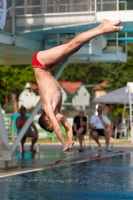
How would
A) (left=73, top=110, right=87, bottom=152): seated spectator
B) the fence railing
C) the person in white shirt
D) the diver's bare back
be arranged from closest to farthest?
the diver's bare back, the fence railing, the person in white shirt, (left=73, top=110, right=87, bottom=152): seated spectator

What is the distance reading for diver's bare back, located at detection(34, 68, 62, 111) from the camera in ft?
28.2

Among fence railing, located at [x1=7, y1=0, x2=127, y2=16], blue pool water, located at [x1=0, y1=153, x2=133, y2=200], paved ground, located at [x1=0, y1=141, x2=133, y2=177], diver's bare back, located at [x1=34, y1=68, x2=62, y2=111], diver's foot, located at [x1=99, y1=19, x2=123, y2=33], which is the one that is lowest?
paved ground, located at [x1=0, y1=141, x2=133, y2=177]

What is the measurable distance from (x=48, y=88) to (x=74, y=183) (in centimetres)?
473

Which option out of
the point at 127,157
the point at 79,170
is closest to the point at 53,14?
the point at 79,170

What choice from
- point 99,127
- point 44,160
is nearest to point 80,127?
point 99,127

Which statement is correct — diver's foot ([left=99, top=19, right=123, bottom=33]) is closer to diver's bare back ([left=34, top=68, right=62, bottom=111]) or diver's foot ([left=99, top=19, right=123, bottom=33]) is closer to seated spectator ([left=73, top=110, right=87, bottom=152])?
diver's bare back ([left=34, top=68, right=62, bottom=111])

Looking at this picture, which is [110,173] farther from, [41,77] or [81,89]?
[81,89]

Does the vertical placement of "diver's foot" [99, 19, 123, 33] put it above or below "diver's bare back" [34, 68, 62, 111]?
above

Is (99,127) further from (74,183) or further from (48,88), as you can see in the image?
(48,88)

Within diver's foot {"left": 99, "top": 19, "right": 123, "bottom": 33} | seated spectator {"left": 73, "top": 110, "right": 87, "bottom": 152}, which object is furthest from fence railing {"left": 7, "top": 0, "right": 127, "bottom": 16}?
diver's foot {"left": 99, "top": 19, "right": 123, "bottom": 33}

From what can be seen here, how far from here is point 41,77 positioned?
870cm

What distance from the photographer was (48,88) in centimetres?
859

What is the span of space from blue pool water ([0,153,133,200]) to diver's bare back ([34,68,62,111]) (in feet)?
8.47

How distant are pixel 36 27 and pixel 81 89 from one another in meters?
85.5
